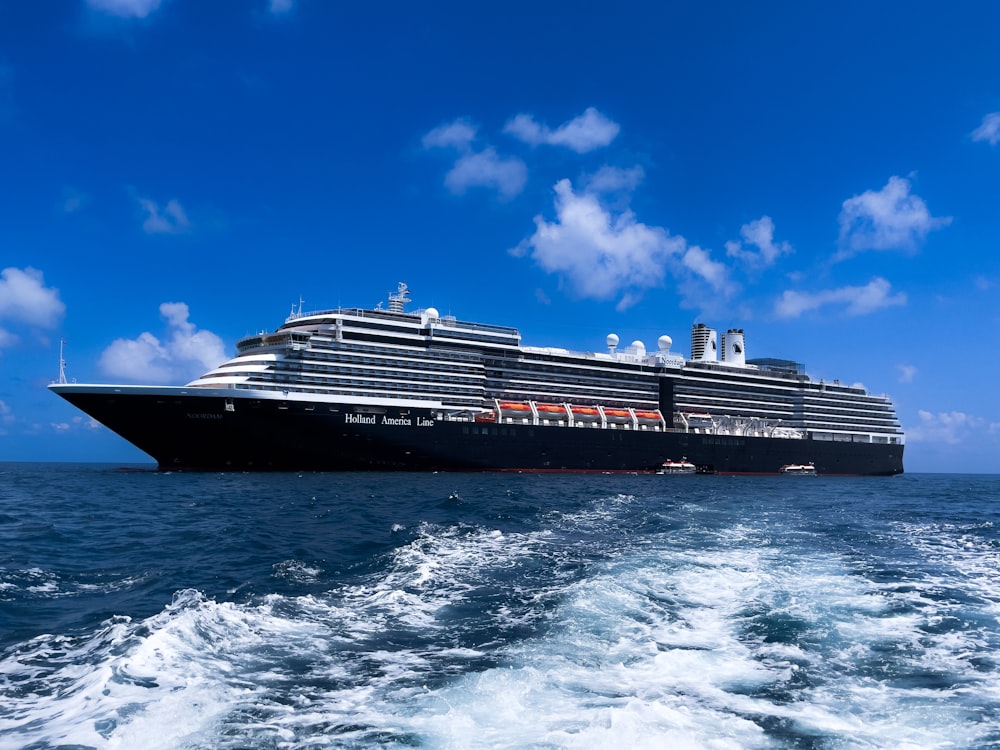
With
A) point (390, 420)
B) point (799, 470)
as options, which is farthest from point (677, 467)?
point (390, 420)

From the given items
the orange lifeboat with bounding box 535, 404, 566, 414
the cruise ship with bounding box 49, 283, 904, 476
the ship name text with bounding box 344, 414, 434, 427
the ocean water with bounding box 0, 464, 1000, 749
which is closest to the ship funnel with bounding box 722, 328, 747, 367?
the cruise ship with bounding box 49, 283, 904, 476

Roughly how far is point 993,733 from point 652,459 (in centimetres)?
6250

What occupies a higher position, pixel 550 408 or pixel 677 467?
pixel 550 408

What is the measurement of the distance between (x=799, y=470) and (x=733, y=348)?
18.9 metres

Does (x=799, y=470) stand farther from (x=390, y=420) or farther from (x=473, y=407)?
(x=390, y=420)

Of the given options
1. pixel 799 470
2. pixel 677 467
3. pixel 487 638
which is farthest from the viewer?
pixel 799 470

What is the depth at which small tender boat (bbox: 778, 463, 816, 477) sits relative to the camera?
260 ft

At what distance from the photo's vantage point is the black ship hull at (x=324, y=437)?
4794 centimetres

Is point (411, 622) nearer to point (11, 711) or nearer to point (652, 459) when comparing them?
point (11, 711)

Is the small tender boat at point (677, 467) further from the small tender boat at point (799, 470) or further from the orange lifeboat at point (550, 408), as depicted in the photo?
the small tender boat at point (799, 470)

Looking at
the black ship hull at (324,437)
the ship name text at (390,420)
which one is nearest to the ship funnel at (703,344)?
the black ship hull at (324,437)

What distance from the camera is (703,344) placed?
87.3 m

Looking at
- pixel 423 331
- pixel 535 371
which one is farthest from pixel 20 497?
pixel 535 371

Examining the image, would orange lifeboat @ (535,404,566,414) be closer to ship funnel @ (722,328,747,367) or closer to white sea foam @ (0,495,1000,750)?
ship funnel @ (722,328,747,367)
